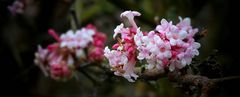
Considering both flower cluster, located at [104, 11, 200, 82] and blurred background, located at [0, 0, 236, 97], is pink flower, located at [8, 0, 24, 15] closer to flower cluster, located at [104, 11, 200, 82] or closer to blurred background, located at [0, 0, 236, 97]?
blurred background, located at [0, 0, 236, 97]

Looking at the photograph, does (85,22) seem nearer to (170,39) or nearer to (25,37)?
(25,37)

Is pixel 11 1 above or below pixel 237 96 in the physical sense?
above

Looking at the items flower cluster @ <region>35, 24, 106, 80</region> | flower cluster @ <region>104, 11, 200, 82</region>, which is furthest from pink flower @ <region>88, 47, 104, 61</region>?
flower cluster @ <region>104, 11, 200, 82</region>

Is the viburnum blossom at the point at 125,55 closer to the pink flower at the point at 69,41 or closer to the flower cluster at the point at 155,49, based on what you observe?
the flower cluster at the point at 155,49

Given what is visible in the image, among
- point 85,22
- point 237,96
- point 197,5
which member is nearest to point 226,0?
point 197,5

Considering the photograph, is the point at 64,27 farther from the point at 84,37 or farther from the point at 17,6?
the point at 84,37

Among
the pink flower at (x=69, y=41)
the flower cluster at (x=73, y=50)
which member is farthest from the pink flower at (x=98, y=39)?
Answer: the pink flower at (x=69, y=41)
